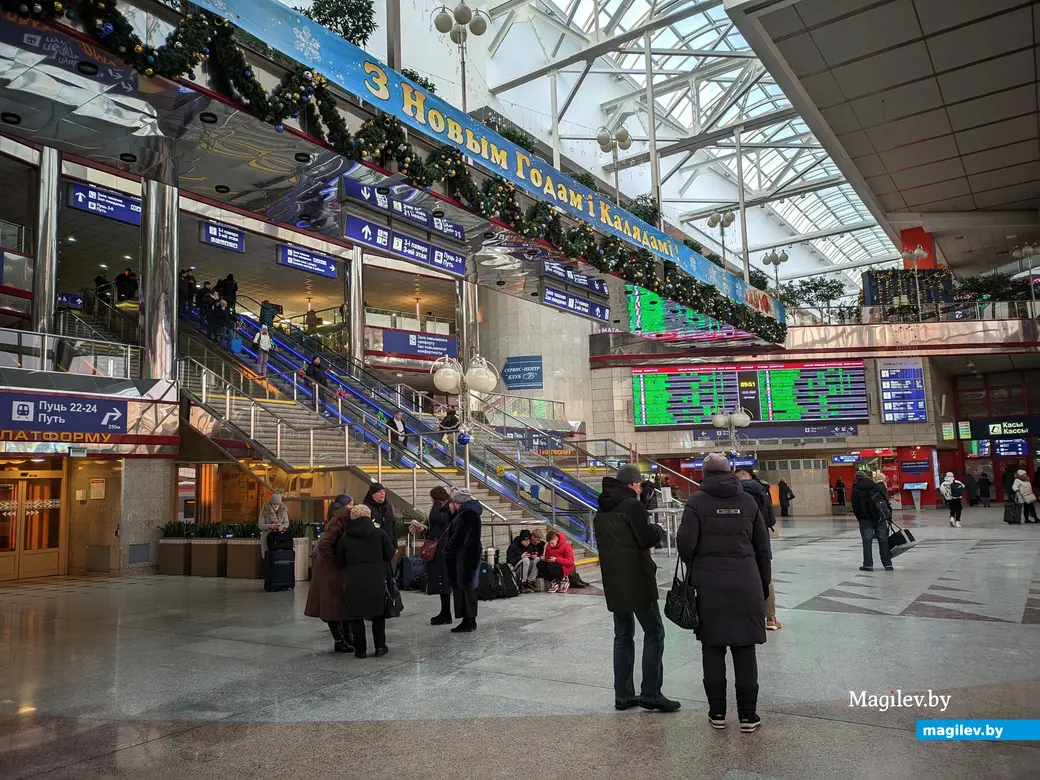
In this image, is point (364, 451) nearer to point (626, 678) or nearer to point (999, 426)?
point (626, 678)

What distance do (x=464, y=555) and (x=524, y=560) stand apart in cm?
259

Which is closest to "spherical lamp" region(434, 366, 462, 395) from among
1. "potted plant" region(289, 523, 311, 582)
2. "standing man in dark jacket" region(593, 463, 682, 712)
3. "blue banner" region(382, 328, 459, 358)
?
"potted plant" region(289, 523, 311, 582)

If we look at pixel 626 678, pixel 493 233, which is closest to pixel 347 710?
A: pixel 626 678

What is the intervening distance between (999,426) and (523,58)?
2152cm

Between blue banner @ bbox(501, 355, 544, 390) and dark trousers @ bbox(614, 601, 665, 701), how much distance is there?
20537mm

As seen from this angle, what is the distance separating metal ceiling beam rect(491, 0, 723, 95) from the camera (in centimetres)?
1698

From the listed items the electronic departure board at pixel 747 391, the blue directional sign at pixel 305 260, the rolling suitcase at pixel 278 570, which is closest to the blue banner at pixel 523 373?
the electronic departure board at pixel 747 391

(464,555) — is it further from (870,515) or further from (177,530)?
(177,530)

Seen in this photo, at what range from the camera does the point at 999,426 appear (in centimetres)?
2772

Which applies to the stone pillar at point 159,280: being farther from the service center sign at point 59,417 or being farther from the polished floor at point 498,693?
the polished floor at point 498,693

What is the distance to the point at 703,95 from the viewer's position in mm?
28875

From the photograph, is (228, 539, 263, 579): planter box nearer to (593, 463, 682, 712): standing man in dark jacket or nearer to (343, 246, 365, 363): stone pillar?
(593, 463, 682, 712): standing man in dark jacket

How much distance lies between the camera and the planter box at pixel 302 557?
36.2ft

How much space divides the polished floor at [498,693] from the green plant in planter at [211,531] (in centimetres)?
393
